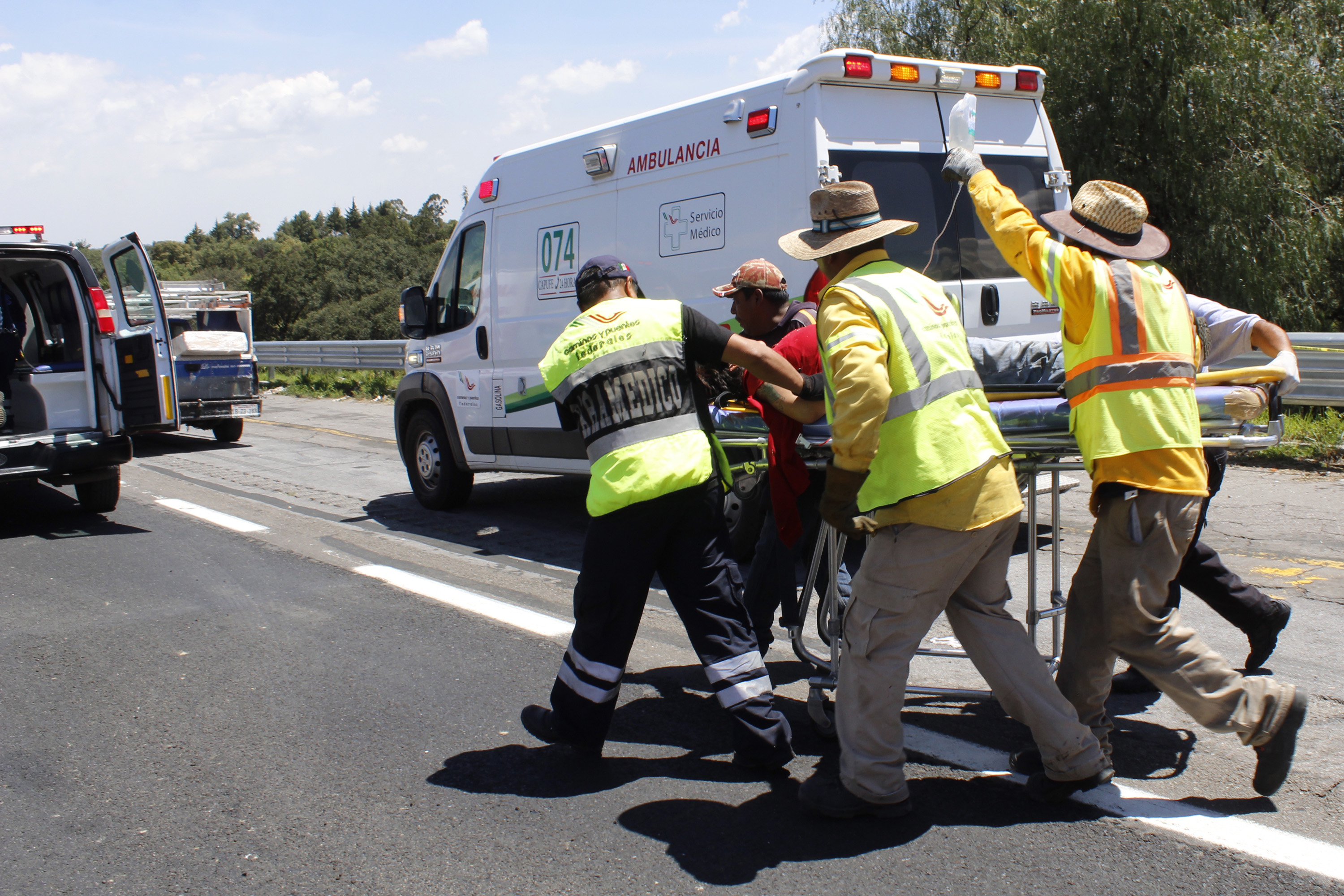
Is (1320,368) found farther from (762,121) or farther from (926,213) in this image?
(762,121)

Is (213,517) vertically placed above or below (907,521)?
below

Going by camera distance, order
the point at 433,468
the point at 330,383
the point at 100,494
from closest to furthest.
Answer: the point at 100,494 < the point at 433,468 < the point at 330,383

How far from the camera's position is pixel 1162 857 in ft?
9.61

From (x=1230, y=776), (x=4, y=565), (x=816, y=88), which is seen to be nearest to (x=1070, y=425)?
(x=1230, y=776)

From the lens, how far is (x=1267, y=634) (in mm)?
4078

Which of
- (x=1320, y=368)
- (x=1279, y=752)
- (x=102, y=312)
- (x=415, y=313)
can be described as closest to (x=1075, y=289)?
(x=1279, y=752)

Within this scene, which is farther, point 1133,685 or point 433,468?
point 433,468

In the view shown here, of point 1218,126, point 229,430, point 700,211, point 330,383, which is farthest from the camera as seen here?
point 330,383

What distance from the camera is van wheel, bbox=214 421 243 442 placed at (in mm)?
14805

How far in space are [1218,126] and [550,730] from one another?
45.4 ft

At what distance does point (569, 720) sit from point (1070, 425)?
1.92 meters

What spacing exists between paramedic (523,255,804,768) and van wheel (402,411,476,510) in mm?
5267

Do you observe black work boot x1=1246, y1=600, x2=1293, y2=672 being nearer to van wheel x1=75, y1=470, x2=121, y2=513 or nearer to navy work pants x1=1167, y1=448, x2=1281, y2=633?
navy work pants x1=1167, y1=448, x2=1281, y2=633

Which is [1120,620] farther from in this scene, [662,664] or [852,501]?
[662,664]
